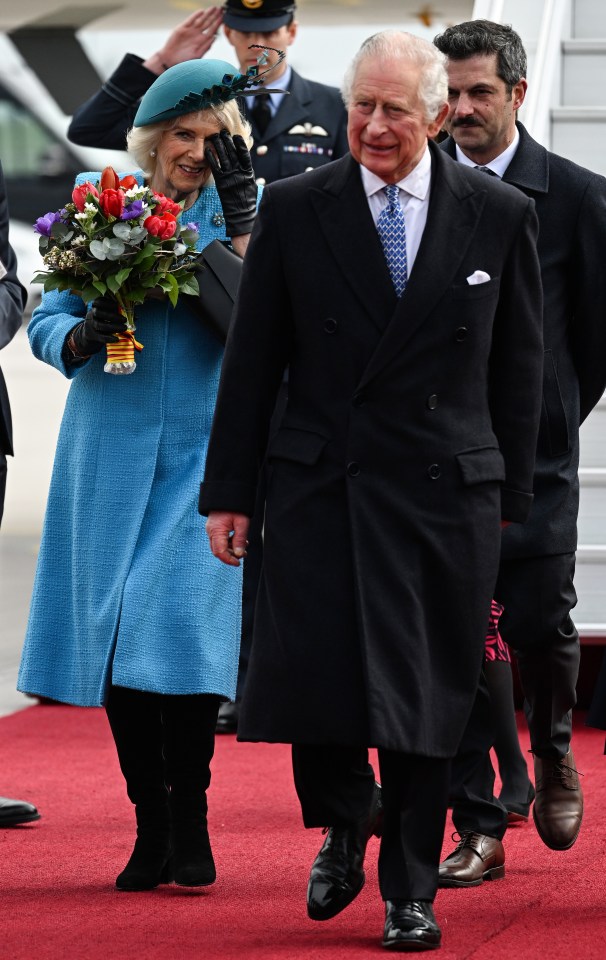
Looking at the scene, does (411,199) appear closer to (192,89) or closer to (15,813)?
(192,89)

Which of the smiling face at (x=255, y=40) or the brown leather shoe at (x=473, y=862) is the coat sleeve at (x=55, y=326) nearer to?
the brown leather shoe at (x=473, y=862)

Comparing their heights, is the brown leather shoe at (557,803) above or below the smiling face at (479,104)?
below

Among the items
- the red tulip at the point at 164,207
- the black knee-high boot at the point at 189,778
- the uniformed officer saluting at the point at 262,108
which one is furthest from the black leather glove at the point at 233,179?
the uniformed officer saluting at the point at 262,108

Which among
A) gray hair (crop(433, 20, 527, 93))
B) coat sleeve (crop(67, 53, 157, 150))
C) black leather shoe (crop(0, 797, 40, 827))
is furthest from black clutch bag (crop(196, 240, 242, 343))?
coat sleeve (crop(67, 53, 157, 150))

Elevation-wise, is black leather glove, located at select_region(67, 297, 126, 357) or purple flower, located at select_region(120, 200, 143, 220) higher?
purple flower, located at select_region(120, 200, 143, 220)

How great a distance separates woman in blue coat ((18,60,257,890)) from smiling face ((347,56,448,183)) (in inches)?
23.1

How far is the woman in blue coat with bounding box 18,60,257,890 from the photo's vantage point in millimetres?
3742

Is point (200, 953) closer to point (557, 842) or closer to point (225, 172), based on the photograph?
point (557, 842)

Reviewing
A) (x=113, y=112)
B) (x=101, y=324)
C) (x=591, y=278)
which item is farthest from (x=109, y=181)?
(x=113, y=112)

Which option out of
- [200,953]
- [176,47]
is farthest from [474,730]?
[176,47]

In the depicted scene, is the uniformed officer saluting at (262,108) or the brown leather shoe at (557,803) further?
the uniformed officer saluting at (262,108)

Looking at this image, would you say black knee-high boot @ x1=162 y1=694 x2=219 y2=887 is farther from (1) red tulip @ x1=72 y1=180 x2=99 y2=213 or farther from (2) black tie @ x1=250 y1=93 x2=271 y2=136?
(2) black tie @ x1=250 y1=93 x2=271 y2=136

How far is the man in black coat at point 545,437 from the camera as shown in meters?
3.89

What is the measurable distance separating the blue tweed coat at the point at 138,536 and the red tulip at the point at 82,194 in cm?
11
